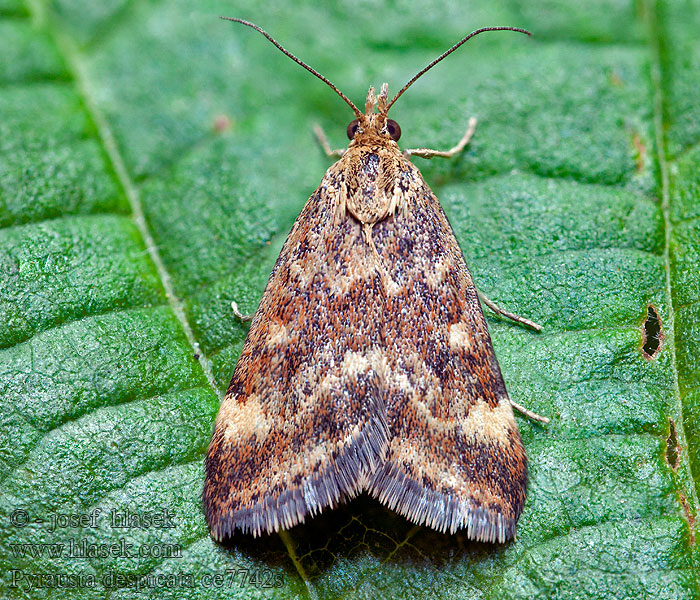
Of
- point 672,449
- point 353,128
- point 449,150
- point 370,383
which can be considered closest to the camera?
point 370,383

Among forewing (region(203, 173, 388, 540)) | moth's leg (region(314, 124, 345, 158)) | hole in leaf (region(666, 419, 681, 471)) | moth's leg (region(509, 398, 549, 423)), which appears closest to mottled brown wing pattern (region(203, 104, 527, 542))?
forewing (region(203, 173, 388, 540))

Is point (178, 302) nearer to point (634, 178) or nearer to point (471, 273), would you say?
point (471, 273)

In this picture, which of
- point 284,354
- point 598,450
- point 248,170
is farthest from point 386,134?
point 598,450

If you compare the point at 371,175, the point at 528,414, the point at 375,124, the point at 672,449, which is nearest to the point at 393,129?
the point at 375,124

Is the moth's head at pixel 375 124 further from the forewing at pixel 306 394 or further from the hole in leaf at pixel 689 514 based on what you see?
the hole in leaf at pixel 689 514

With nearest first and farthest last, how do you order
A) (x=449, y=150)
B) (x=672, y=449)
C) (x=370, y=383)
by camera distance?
(x=370, y=383) → (x=672, y=449) → (x=449, y=150)

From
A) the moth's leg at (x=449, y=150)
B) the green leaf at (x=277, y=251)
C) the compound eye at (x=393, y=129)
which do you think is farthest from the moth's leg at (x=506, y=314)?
the compound eye at (x=393, y=129)

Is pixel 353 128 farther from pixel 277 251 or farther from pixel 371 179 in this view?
pixel 277 251
